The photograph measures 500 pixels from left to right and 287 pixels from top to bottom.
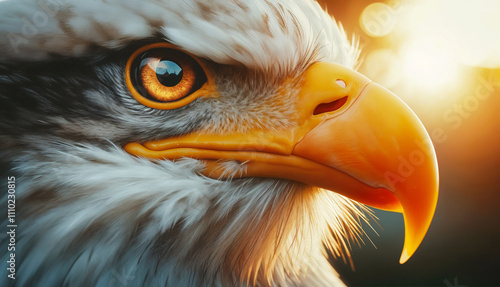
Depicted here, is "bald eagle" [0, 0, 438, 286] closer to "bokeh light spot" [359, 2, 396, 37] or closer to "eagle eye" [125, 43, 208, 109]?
"eagle eye" [125, 43, 208, 109]

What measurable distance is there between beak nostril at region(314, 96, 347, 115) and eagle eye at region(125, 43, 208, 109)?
287 millimetres

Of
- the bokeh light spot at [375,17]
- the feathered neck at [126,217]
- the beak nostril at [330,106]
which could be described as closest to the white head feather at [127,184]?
the feathered neck at [126,217]

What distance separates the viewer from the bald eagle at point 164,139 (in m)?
0.86

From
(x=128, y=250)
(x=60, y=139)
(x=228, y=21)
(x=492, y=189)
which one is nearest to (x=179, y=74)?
(x=228, y=21)

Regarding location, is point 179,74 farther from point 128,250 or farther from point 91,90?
point 128,250

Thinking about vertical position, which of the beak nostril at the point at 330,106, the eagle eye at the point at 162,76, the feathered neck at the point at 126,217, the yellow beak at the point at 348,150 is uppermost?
the eagle eye at the point at 162,76

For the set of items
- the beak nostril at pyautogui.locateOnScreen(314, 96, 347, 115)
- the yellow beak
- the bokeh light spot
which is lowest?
the yellow beak

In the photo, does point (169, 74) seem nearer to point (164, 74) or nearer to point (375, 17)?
point (164, 74)

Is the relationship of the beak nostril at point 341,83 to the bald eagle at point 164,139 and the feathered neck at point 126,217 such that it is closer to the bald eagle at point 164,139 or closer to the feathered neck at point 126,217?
the bald eagle at point 164,139

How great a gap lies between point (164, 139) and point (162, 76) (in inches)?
5.7

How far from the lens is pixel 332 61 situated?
109cm

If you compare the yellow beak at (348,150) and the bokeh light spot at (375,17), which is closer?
the yellow beak at (348,150)

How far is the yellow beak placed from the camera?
2.77ft

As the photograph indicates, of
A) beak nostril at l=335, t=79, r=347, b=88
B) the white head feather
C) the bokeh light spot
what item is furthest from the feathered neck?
the bokeh light spot
